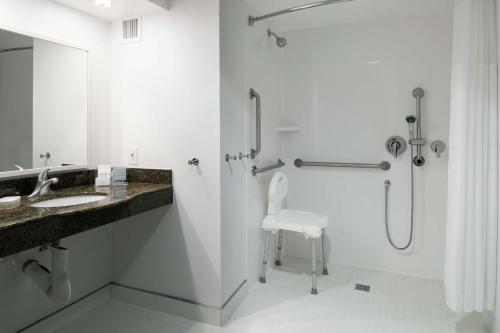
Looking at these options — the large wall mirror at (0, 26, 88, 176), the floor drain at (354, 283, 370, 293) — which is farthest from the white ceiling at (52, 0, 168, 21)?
the floor drain at (354, 283, 370, 293)

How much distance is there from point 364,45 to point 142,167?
2164 mm

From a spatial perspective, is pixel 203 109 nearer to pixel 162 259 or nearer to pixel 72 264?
pixel 162 259

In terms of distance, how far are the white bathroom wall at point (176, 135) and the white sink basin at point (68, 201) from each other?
1.44ft

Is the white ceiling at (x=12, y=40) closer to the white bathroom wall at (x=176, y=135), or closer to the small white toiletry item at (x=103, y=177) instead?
the white bathroom wall at (x=176, y=135)

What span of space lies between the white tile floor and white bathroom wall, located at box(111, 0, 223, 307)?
0.21m

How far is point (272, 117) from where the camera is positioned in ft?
9.82

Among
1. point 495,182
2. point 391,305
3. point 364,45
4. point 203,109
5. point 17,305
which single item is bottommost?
point 391,305

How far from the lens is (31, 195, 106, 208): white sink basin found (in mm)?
1716

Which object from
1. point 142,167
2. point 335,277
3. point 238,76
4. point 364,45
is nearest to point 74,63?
point 142,167

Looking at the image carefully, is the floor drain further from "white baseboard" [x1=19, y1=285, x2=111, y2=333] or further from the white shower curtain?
"white baseboard" [x1=19, y1=285, x2=111, y2=333]

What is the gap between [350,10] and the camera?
263cm

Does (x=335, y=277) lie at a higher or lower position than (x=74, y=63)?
lower

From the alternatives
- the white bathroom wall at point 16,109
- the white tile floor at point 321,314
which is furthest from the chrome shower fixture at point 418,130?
the white bathroom wall at point 16,109

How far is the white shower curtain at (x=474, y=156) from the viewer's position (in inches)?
69.2
